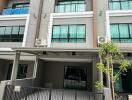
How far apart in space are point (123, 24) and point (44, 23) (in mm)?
7883

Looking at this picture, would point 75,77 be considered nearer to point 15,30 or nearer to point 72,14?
point 72,14

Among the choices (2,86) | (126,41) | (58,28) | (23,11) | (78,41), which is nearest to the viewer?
(2,86)

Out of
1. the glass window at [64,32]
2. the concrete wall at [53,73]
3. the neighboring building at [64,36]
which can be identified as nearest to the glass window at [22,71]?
the neighboring building at [64,36]

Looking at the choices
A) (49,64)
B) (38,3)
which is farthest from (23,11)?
(49,64)

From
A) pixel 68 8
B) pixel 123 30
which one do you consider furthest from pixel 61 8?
pixel 123 30

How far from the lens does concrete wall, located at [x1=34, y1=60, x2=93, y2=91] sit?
13.8m

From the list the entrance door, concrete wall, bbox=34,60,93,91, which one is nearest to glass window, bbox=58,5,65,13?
concrete wall, bbox=34,60,93,91

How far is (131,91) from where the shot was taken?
1233cm

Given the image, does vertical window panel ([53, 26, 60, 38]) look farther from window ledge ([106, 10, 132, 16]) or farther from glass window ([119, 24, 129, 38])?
glass window ([119, 24, 129, 38])

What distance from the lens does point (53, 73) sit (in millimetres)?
14477

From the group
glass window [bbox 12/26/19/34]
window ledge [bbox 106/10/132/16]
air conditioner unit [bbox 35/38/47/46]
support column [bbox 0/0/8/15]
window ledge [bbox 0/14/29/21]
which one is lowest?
air conditioner unit [bbox 35/38/47/46]

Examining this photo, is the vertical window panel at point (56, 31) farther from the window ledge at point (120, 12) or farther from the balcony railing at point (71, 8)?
the window ledge at point (120, 12)

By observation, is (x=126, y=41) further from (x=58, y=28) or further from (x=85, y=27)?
(x=58, y=28)

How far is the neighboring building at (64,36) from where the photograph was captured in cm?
1250
